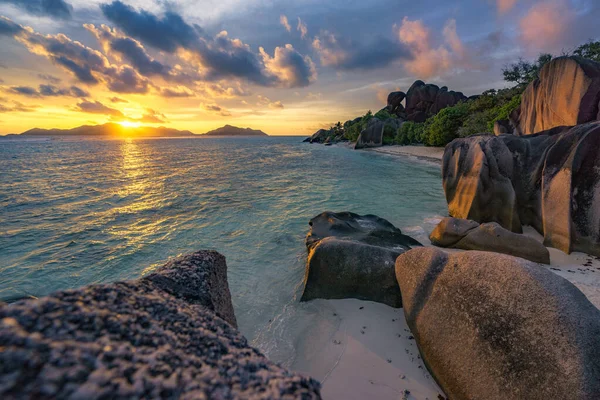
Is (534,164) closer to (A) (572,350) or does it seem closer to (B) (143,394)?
(A) (572,350)

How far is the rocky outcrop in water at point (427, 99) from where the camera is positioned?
3392 inches

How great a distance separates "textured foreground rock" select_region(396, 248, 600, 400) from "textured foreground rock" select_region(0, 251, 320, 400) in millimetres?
3568

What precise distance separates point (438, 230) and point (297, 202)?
32.3ft

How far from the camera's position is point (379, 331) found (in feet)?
19.1

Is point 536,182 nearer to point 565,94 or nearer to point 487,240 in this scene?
point 487,240

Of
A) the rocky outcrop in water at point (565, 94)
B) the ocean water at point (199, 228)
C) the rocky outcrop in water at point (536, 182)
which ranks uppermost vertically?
the rocky outcrop in water at point (565, 94)

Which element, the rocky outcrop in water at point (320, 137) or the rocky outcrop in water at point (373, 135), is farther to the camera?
the rocky outcrop in water at point (320, 137)

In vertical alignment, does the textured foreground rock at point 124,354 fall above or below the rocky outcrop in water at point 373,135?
below

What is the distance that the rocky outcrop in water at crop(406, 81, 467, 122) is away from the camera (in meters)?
86.2

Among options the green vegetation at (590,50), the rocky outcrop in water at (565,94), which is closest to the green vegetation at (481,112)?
the green vegetation at (590,50)

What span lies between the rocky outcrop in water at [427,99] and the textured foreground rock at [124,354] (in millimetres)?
98633

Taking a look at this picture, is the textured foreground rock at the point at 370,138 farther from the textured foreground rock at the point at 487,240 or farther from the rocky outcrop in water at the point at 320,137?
the textured foreground rock at the point at 487,240

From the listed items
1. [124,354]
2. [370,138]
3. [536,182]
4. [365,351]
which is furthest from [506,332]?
[370,138]

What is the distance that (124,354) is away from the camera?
1398 mm
